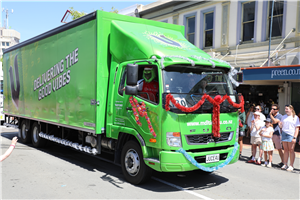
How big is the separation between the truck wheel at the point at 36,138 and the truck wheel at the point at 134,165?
4958mm

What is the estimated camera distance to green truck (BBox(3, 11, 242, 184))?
5.51m

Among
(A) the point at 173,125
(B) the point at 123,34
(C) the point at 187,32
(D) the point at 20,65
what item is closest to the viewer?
(A) the point at 173,125

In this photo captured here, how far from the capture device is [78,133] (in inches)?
323

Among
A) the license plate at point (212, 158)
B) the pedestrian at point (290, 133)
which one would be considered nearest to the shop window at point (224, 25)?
the pedestrian at point (290, 133)

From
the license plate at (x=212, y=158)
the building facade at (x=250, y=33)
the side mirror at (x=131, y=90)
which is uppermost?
the building facade at (x=250, y=33)

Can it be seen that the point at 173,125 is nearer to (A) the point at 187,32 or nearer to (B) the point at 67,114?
(B) the point at 67,114

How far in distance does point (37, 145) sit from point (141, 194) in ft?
20.2

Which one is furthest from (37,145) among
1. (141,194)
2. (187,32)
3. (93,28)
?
(187,32)

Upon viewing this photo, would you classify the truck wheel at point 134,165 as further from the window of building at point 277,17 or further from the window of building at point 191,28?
the window of building at point 191,28

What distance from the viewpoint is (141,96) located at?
5898 mm

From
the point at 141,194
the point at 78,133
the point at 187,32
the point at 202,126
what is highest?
the point at 187,32

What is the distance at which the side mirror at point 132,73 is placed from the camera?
18.1 feet

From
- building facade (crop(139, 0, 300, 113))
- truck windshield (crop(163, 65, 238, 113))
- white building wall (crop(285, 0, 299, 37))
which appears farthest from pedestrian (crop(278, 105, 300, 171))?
white building wall (crop(285, 0, 299, 37))

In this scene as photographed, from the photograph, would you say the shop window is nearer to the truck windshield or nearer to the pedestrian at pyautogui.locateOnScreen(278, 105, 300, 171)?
the pedestrian at pyautogui.locateOnScreen(278, 105, 300, 171)
